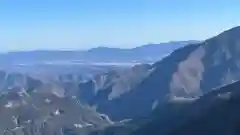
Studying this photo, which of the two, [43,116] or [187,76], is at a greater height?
[187,76]

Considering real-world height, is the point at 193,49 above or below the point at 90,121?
above

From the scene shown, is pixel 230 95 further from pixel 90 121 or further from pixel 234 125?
pixel 90 121

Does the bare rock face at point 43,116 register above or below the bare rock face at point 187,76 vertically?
below

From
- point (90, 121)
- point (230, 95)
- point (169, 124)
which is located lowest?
point (90, 121)

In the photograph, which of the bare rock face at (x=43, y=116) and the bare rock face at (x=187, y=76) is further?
the bare rock face at (x=187, y=76)

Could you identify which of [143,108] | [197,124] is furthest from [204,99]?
[143,108]

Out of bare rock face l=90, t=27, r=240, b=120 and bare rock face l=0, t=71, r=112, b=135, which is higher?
bare rock face l=90, t=27, r=240, b=120

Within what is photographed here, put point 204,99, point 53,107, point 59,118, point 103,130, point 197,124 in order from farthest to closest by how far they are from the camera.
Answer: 1. point 53,107
2. point 59,118
3. point 103,130
4. point 204,99
5. point 197,124

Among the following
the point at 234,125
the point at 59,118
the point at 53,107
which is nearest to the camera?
the point at 234,125

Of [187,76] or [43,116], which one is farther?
[187,76]

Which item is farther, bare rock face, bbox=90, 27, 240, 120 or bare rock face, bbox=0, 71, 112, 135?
bare rock face, bbox=90, 27, 240, 120

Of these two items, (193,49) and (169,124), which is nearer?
(169,124)
